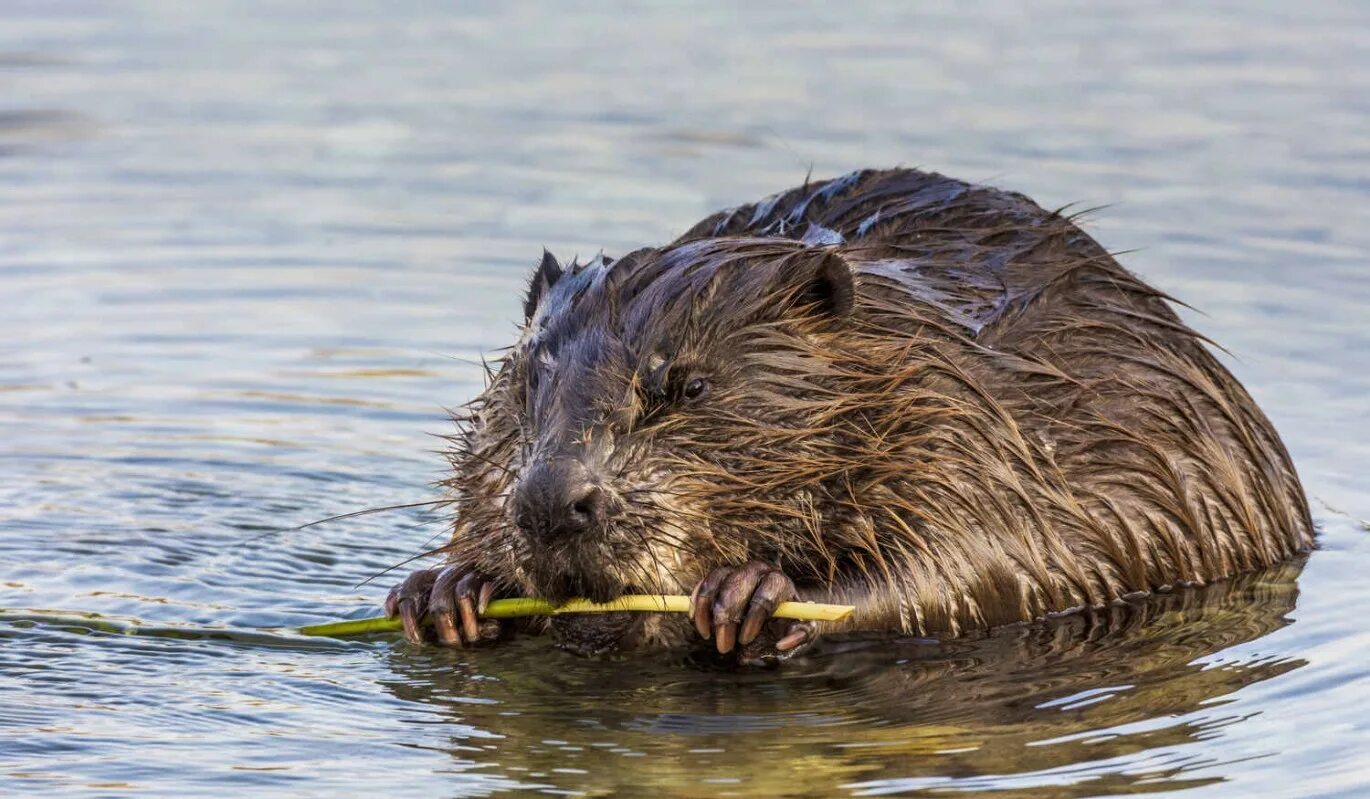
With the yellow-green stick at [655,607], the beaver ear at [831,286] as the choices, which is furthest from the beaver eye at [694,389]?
the yellow-green stick at [655,607]

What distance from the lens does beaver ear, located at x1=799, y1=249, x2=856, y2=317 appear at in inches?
224

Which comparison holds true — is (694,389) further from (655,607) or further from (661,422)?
(655,607)

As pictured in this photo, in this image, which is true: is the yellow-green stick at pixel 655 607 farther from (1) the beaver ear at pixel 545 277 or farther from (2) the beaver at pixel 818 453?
(1) the beaver ear at pixel 545 277

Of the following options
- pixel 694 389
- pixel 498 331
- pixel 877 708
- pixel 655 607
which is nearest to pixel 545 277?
pixel 694 389

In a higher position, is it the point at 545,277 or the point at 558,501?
the point at 545,277

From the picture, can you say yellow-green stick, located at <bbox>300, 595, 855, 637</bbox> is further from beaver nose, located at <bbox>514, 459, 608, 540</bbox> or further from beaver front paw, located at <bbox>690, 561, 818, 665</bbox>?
beaver nose, located at <bbox>514, 459, 608, 540</bbox>

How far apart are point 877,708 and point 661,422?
31.8 inches

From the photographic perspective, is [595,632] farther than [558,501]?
Yes

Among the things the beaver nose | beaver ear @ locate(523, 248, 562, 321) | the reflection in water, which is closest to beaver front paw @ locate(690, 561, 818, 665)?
the reflection in water

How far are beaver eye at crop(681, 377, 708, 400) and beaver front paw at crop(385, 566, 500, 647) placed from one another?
68 centimetres

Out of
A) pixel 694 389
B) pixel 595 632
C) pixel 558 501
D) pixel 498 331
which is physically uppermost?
pixel 498 331

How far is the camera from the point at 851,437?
5656 mm

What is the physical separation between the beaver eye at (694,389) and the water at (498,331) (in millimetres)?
654

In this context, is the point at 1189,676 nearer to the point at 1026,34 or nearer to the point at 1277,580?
the point at 1277,580
